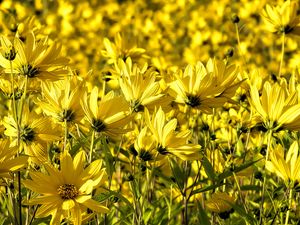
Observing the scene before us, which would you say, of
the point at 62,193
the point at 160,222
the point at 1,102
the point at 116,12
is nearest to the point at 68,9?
the point at 116,12

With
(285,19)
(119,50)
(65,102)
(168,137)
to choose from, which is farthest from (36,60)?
(285,19)

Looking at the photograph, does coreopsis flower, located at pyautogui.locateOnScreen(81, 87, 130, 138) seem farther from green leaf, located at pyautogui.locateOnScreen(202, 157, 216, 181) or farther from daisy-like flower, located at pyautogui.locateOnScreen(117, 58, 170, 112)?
green leaf, located at pyautogui.locateOnScreen(202, 157, 216, 181)

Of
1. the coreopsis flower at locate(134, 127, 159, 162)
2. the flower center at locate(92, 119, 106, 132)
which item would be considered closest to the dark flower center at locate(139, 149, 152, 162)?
the coreopsis flower at locate(134, 127, 159, 162)

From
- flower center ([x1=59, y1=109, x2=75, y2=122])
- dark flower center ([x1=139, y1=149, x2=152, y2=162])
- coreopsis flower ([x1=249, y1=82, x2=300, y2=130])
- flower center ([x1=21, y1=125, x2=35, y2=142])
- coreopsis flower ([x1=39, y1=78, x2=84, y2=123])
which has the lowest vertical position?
dark flower center ([x1=139, y1=149, x2=152, y2=162])

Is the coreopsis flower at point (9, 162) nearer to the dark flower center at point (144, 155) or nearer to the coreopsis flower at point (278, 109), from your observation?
the dark flower center at point (144, 155)

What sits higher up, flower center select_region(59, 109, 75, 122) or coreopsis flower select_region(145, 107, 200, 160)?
flower center select_region(59, 109, 75, 122)

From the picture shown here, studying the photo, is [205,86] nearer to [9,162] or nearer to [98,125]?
[98,125]

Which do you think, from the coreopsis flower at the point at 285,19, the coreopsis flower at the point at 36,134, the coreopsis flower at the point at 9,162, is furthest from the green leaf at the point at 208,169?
the coreopsis flower at the point at 285,19

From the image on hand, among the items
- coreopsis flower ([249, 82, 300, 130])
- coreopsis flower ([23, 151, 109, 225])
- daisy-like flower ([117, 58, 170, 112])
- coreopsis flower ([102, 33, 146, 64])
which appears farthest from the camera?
coreopsis flower ([102, 33, 146, 64])

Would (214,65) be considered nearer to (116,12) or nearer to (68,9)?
(68,9)
